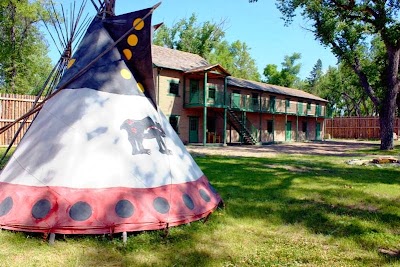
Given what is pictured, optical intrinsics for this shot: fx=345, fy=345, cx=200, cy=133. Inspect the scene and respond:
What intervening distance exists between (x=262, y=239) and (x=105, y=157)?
236 centimetres

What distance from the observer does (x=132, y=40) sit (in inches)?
217

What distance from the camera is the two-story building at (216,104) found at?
25031 mm

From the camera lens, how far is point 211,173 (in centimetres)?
1011

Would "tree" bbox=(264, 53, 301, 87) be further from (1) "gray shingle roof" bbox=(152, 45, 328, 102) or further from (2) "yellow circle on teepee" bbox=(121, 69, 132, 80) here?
(2) "yellow circle on teepee" bbox=(121, 69, 132, 80)

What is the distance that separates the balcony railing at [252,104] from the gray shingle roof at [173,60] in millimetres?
2191

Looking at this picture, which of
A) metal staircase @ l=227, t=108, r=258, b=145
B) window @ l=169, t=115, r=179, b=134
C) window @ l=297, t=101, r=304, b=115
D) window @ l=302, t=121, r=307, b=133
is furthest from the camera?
window @ l=302, t=121, r=307, b=133

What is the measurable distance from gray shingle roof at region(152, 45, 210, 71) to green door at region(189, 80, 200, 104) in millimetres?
1216

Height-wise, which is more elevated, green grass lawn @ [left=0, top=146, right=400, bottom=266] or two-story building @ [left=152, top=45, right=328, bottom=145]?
two-story building @ [left=152, top=45, right=328, bottom=145]

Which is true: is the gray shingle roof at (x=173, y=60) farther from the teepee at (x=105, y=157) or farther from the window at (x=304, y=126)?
the teepee at (x=105, y=157)

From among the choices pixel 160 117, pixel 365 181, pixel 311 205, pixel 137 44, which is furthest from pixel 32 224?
pixel 365 181

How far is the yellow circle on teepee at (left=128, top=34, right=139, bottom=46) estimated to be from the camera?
5484 millimetres

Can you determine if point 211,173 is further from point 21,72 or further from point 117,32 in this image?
point 21,72

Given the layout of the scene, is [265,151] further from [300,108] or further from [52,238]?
[300,108]

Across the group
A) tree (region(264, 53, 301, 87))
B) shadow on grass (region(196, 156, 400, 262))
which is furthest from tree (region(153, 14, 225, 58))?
shadow on grass (region(196, 156, 400, 262))
